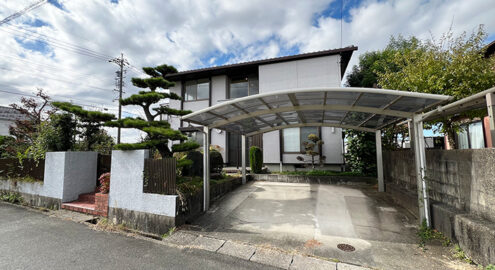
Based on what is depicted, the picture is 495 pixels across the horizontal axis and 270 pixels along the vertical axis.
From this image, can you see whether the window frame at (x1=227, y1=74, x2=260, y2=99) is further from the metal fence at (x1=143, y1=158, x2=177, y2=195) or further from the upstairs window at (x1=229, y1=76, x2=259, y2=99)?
the metal fence at (x1=143, y1=158, x2=177, y2=195)

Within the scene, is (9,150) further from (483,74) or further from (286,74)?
(483,74)

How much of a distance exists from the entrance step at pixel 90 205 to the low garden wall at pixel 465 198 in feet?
22.3

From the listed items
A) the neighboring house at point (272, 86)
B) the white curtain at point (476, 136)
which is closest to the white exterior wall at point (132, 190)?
the neighboring house at point (272, 86)

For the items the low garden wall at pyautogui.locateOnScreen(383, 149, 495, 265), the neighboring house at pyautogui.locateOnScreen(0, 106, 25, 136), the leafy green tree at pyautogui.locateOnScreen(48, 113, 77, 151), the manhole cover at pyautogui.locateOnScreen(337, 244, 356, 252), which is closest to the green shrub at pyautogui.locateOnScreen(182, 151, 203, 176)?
the leafy green tree at pyautogui.locateOnScreen(48, 113, 77, 151)

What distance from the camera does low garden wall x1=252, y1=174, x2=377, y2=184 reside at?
7.42 meters

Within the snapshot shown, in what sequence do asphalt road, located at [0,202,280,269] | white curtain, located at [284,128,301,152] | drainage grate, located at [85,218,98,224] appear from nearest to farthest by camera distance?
asphalt road, located at [0,202,280,269]
drainage grate, located at [85,218,98,224]
white curtain, located at [284,128,301,152]

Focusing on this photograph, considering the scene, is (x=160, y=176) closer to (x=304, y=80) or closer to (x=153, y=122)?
(x=153, y=122)

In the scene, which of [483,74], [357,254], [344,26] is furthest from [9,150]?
[483,74]

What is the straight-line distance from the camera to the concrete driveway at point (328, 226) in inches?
115

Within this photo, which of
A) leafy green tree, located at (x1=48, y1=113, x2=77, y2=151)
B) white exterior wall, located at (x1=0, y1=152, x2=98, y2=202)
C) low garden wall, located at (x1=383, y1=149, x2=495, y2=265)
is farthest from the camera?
leafy green tree, located at (x1=48, y1=113, x2=77, y2=151)

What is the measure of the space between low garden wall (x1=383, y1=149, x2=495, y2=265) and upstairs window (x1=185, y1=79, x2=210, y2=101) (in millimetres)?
10864

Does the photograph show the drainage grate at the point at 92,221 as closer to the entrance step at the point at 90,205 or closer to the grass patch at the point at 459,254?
the entrance step at the point at 90,205

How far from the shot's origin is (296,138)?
32.6 feet

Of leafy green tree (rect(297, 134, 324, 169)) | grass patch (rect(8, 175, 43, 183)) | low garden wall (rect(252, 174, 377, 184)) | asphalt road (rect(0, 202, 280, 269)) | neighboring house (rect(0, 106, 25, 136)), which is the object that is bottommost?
asphalt road (rect(0, 202, 280, 269))
